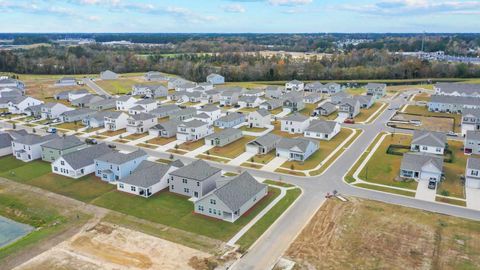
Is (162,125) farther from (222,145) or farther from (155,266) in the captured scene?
(155,266)

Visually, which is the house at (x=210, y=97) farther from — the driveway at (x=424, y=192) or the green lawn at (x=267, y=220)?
the driveway at (x=424, y=192)

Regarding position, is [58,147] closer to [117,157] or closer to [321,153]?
[117,157]

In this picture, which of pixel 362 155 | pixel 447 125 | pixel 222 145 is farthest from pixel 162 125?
pixel 447 125

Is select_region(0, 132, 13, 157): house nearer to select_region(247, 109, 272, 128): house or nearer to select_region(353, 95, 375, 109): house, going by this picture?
select_region(247, 109, 272, 128): house

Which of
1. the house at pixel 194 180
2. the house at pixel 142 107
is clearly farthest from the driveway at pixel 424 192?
the house at pixel 142 107

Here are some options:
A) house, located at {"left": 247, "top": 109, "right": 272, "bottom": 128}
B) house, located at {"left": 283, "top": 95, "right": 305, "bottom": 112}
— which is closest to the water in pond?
house, located at {"left": 247, "top": 109, "right": 272, "bottom": 128}

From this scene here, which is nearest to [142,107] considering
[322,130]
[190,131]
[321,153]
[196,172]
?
[190,131]
